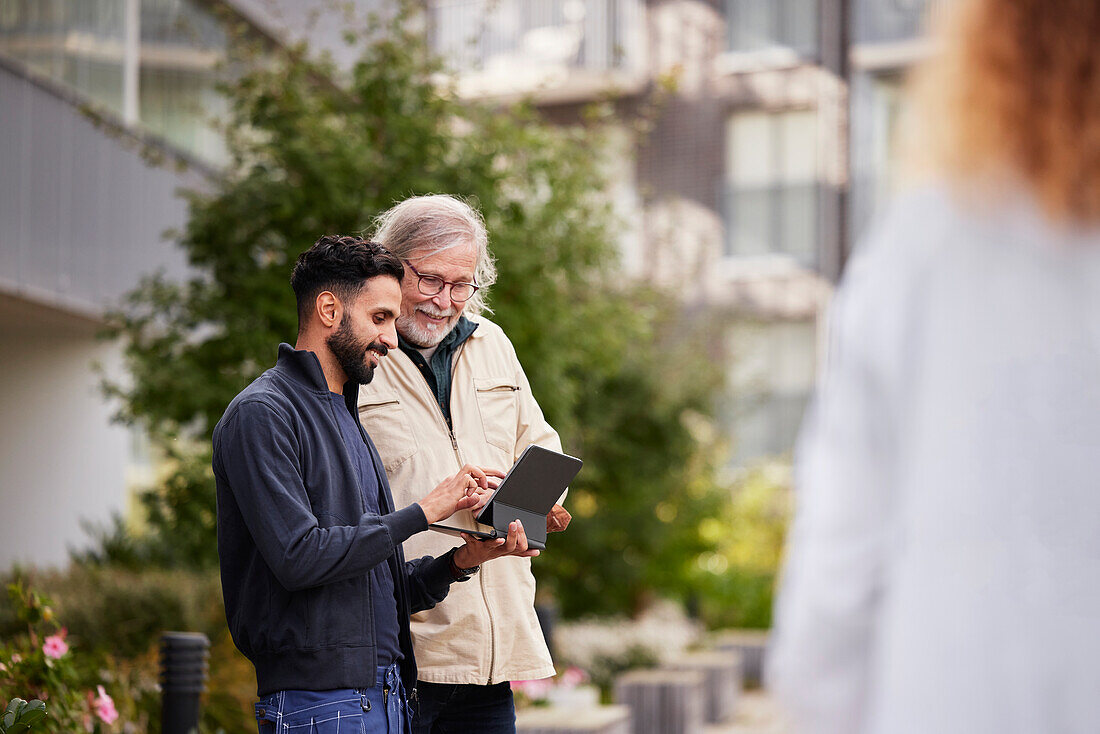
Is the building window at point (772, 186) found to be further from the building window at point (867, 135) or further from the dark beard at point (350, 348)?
the dark beard at point (350, 348)

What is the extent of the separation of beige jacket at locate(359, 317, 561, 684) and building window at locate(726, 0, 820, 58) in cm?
1484

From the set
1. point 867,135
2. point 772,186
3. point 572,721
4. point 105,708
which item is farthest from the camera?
point 772,186

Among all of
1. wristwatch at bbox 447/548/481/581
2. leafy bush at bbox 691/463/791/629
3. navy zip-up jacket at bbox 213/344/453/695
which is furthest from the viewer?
leafy bush at bbox 691/463/791/629

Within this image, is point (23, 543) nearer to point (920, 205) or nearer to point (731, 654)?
point (731, 654)

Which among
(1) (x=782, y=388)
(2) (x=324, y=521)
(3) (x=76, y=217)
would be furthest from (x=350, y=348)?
(1) (x=782, y=388)

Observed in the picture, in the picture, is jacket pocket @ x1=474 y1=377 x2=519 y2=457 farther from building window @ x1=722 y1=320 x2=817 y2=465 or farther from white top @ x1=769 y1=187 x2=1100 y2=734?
building window @ x1=722 y1=320 x2=817 y2=465

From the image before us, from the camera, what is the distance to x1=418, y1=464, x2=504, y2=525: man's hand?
2514 millimetres

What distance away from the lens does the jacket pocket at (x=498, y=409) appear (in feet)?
10.1

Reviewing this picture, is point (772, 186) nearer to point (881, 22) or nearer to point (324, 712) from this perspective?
point (881, 22)

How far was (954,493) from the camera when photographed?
128 centimetres

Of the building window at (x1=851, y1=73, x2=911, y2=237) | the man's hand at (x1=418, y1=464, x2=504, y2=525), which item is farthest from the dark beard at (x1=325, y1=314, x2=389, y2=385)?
the building window at (x1=851, y1=73, x2=911, y2=237)

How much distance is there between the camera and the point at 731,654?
10.2 metres

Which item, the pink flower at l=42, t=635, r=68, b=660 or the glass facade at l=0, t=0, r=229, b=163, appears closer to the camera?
the pink flower at l=42, t=635, r=68, b=660

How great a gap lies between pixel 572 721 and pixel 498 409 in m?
3.56
